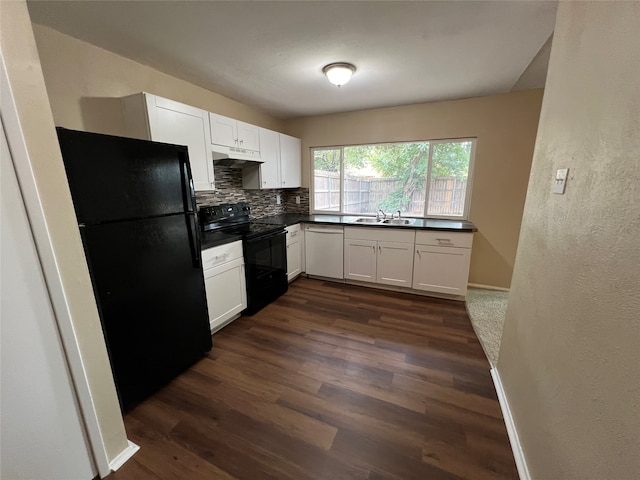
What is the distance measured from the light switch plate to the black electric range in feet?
7.50

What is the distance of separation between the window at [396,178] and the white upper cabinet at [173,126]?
6.38ft

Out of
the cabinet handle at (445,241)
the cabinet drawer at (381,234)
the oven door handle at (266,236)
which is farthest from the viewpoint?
the cabinet drawer at (381,234)

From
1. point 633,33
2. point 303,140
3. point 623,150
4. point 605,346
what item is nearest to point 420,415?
point 605,346

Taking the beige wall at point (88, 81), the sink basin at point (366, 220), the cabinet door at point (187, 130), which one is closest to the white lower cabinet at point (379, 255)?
the sink basin at point (366, 220)

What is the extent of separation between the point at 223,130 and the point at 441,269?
2.84 meters

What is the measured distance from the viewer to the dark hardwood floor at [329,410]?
130 centimetres

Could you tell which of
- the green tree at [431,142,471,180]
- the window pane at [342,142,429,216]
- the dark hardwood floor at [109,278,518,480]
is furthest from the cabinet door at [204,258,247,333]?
the green tree at [431,142,471,180]

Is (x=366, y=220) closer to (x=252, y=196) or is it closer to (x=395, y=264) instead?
(x=395, y=264)

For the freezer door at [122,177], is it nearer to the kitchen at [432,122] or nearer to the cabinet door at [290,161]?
the kitchen at [432,122]

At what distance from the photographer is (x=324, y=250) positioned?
3602mm

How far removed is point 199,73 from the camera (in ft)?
7.78

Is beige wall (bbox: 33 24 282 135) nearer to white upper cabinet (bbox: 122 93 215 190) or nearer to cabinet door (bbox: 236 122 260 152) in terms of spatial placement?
white upper cabinet (bbox: 122 93 215 190)

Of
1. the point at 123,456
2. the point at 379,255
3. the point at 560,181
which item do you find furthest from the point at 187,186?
the point at 379,255

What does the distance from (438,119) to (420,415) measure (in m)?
3.22
